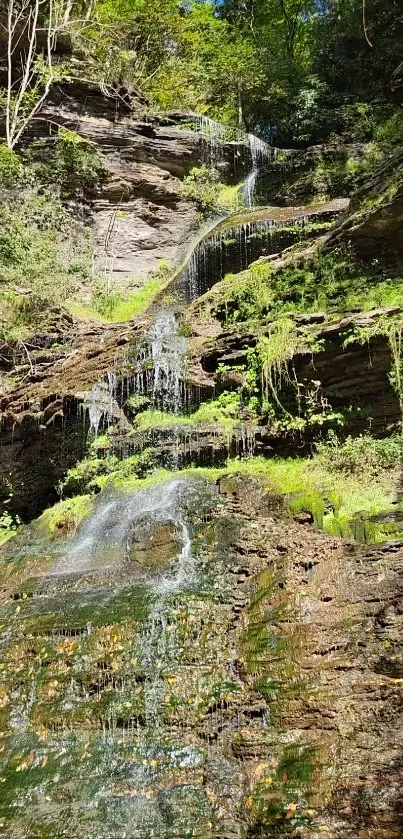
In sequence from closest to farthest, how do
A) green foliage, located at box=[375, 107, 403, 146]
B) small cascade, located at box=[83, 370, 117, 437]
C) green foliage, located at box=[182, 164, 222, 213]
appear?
small cascade, located at box=[83, 370, 117, 437], green foliage, located at box=[375, 107, 403, 146], green foliage, located at box=[182, 164, 222, 213]

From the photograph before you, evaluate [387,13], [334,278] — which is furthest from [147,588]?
[387,13]

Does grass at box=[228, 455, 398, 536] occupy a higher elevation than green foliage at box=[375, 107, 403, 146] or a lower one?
lower

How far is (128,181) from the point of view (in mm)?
19906

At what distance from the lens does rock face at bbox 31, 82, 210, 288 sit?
19.7 m

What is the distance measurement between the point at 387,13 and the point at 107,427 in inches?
726

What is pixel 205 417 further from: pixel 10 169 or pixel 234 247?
pixel 10 169

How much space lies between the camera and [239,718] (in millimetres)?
5078

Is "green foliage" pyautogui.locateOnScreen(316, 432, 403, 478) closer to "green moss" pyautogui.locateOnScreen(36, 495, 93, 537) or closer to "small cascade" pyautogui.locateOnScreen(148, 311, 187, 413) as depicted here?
"small cascade" pyautogui.locateOnScreen(148, 311, 187, 413)

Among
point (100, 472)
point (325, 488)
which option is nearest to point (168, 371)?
point (100, 472)

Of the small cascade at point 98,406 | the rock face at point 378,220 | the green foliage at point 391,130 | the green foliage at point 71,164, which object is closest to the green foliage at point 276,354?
the rock face at point 378,220

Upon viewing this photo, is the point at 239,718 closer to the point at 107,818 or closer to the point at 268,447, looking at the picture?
the point at 107,818

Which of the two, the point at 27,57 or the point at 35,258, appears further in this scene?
the point at 27,57

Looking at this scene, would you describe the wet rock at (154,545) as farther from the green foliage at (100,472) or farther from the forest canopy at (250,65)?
the forest canopy at (250,65)

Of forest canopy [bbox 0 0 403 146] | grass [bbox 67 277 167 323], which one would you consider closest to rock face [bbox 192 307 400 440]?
grass [bbox 67 277 167 323]
